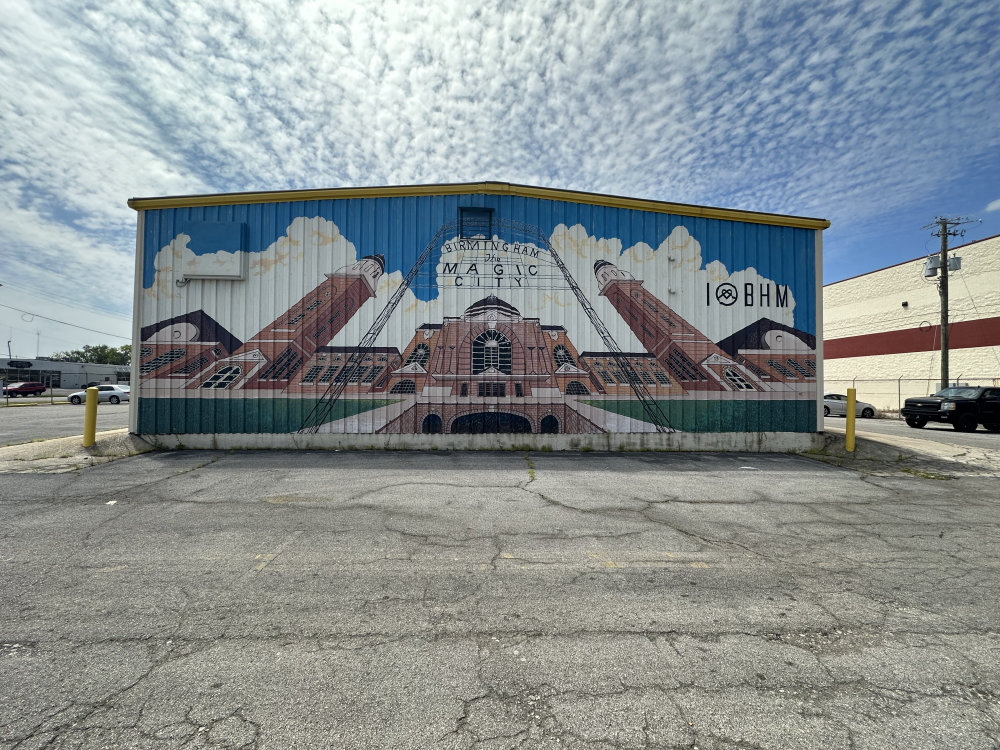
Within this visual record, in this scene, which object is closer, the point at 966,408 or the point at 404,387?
the point at 404,387

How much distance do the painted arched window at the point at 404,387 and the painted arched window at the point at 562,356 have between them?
3.46m

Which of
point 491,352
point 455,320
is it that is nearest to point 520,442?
point 491,352

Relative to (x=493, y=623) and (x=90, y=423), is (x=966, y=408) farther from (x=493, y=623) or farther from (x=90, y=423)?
(x=90, y=423)

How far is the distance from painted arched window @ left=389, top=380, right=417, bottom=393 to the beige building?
30397 millimetres

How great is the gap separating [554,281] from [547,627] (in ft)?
30.4

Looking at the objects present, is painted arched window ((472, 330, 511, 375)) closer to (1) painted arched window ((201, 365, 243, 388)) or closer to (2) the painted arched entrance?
(2) the painted arched entrance

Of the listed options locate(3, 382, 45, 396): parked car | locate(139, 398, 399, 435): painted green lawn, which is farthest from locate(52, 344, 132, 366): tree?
locate(139, 398, 399, 435): painted green lawn

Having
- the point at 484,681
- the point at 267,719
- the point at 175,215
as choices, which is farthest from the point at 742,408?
the point at 175,215

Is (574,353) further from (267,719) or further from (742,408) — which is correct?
(267,719)

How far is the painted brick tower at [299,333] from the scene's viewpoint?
11094 mm

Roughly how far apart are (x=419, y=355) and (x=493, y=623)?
8.48 metres

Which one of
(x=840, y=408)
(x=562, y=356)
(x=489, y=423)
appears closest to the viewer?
(x=489, y=423)

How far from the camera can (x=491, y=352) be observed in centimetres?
1132

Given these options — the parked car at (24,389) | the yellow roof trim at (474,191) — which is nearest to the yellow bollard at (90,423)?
the yellow roof trim at (474,191)
